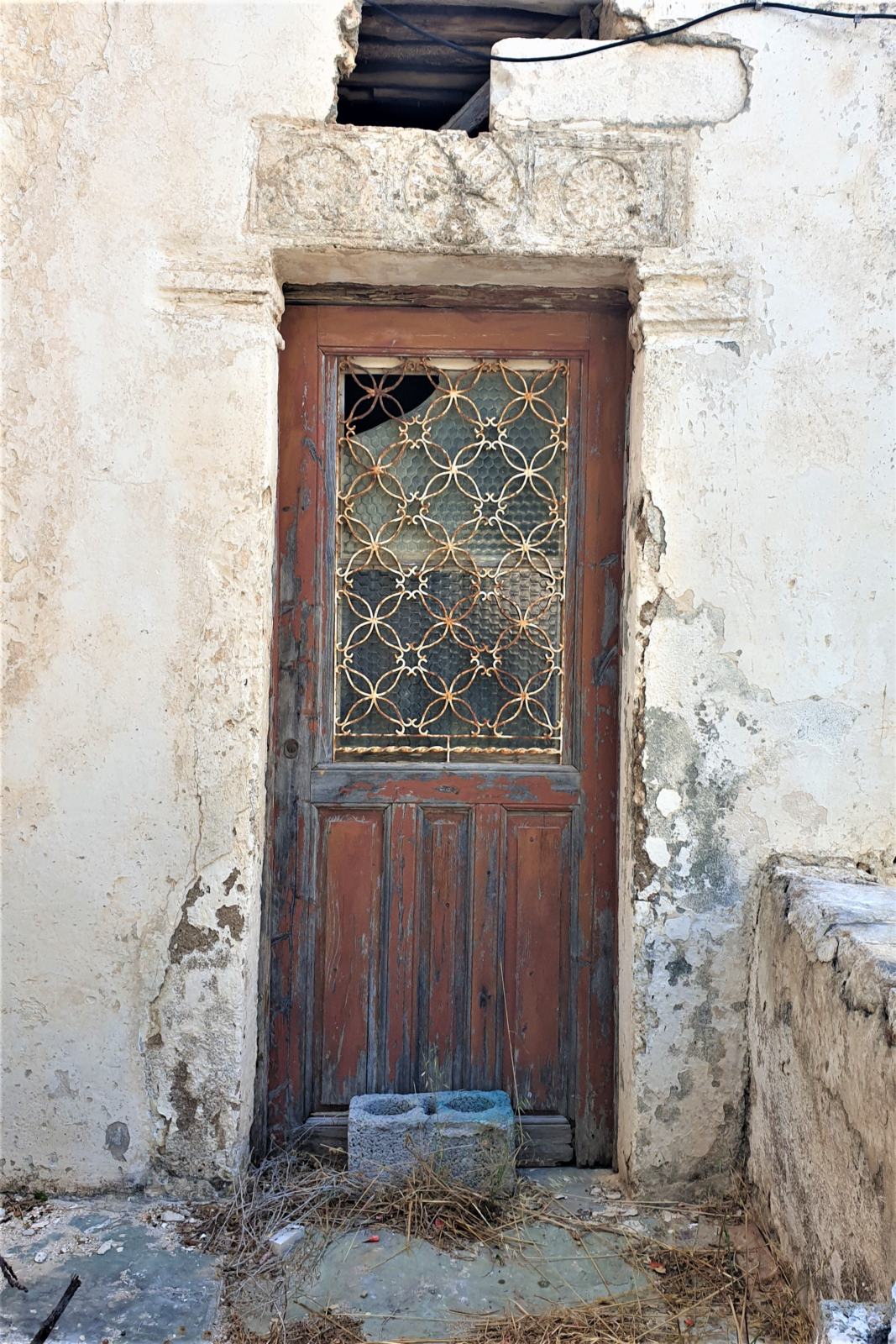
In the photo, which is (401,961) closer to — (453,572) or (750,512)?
(453,572)

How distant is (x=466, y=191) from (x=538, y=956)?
86.0 inches

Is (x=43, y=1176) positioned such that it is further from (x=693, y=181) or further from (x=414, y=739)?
Answer: (x=693, y=181)

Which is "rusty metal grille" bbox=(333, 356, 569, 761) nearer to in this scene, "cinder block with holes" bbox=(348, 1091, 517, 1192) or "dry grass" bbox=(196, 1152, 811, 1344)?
"cinder block with holes" bbox=(348, 1091, 517, 1192)

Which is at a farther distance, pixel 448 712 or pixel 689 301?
pixel 448 712

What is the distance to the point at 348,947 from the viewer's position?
9.62ft

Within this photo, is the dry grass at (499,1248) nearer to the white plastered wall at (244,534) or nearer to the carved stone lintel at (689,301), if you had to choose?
the white plastered wall at (244,534)

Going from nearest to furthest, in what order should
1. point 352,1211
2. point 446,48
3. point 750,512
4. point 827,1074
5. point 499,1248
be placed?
point 827,1074 → point 499,1248 → point 352,1211 → point 750,512 → point 446,48

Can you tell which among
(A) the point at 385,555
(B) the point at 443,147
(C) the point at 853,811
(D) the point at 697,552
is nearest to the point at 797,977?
(C) the point at 853,811

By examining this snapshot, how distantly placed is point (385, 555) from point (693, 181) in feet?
4.38

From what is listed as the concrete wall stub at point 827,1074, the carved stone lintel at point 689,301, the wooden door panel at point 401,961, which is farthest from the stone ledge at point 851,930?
the carved stone lintel at point 689,301

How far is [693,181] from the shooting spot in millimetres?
2689

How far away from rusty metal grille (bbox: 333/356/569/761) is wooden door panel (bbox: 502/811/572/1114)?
0.26 meters

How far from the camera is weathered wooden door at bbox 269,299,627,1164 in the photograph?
292 centimetres

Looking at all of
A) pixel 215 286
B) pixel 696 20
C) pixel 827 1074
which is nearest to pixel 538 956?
pixel 827 1074
